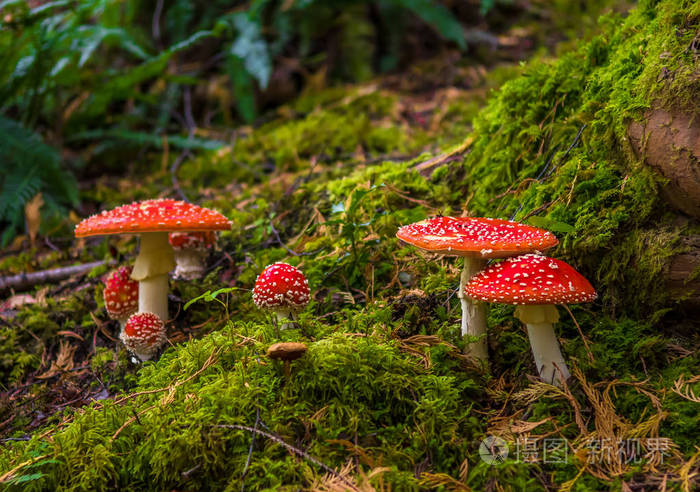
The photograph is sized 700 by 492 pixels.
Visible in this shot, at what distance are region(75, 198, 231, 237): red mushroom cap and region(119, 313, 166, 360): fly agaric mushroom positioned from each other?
0.58 metres

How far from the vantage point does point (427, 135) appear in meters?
6.01

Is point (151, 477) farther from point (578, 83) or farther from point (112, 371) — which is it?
point (578, 83)

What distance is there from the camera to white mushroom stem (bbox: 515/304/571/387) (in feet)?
7.48

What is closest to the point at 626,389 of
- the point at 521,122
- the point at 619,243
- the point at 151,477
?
the point at 619,243

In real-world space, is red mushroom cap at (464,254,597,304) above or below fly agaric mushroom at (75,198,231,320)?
above

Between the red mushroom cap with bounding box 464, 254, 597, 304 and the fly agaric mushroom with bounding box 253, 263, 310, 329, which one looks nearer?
the red mushroom cap with bounding box 464, 254, 597, 304

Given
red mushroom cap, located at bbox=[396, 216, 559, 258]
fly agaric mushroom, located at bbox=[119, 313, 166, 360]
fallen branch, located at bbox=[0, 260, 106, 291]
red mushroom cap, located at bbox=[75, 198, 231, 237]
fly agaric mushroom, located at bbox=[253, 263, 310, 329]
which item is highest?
Answer: red mushroom cap, located at bbox=[396, 216, 559, 258]

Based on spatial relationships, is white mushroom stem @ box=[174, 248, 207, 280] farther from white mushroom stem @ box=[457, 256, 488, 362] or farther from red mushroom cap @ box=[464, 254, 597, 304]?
red mushroom cap @ box=[464, 254, 597, 304]

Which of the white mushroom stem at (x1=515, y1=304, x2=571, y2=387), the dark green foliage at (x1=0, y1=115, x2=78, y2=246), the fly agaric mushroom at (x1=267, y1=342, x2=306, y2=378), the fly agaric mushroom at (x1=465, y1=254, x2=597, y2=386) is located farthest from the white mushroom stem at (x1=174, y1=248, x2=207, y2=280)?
the white mushroom stem at (x1=515, y1=304, x2=571, y2=387)

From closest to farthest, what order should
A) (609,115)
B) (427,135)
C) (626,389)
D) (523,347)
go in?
(626,389), (523,347), (609,115), (427,135)

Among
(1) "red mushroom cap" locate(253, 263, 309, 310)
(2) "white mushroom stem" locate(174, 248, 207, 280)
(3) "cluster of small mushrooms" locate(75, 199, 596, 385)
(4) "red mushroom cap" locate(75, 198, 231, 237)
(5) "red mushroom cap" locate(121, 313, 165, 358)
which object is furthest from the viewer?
(2) "white mushroom stem" locate(174, 248, 207, 280)

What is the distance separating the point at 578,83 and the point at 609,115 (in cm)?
54

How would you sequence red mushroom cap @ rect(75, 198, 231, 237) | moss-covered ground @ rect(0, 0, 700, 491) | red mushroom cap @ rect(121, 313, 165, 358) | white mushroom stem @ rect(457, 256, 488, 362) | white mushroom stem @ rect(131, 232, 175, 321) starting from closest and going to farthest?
moss-covered ground @ rect(0, 0, 700, 491)
white mushroom stem @ rect(457, 256, 488, 362)
red mushroom cap @ rect(75, 198, 231, 237)
red mushroom cap @ rect(121, 313, 165, 358)
white mushroom stem @ rect(131, 232, 175, 321)

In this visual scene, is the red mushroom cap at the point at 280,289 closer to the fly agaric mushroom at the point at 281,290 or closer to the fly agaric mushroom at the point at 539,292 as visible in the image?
the fly agaric mushroom at the point at 281,290
